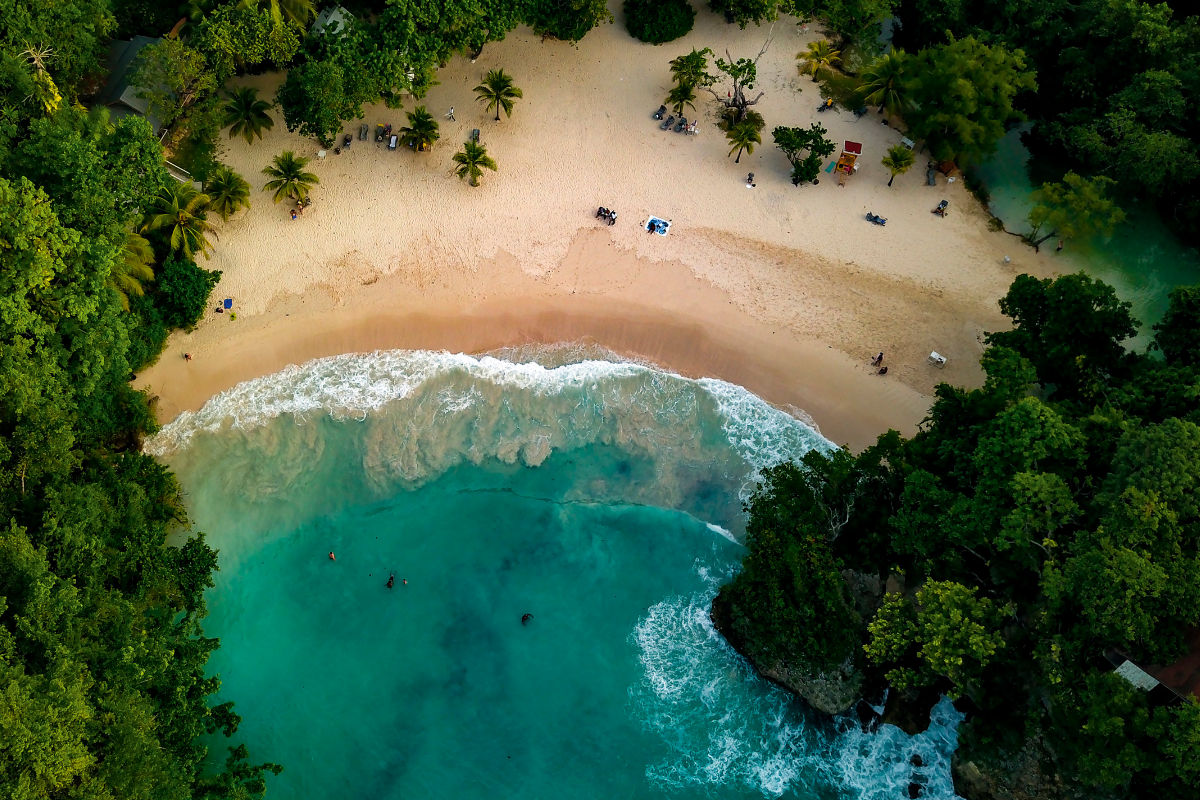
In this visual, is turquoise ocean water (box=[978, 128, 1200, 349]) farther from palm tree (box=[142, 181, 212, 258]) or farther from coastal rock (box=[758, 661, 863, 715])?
palm tree (box=[142, 181, 212, 258])

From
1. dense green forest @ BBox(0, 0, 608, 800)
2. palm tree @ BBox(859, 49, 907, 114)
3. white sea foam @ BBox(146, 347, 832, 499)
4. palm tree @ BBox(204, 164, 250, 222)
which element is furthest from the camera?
palm tree @ BBox(859, 49, 907, 114)

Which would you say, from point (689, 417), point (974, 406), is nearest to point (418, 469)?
point (689, 417)

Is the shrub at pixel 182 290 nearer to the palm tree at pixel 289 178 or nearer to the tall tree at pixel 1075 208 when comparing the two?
the palm tree at pixel 289 178

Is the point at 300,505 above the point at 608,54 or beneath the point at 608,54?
beneath

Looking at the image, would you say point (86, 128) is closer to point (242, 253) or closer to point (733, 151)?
point (242, 253)

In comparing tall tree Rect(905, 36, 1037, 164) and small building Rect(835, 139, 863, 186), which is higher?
tall tree Rect(905, 36, 1037, 164)

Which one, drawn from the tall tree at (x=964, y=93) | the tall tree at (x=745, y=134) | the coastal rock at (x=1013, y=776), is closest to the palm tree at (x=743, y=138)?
the tall tree at (x=745, y=134)

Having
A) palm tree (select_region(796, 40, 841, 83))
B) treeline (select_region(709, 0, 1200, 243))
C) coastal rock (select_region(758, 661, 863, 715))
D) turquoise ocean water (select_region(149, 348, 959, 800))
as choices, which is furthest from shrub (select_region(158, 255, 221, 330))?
palm tree (select_region(796, 40, 841, 83))
